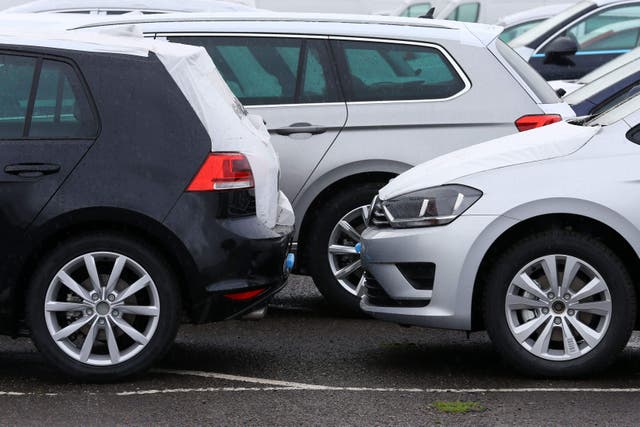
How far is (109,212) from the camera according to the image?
21.7ft

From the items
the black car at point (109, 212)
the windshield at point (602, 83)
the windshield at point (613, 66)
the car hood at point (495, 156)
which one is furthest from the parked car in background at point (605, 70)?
the black car at point (109, 212)

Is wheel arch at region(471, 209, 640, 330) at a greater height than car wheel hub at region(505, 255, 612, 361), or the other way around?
wheel arch at region(471, 209, 640, 330)

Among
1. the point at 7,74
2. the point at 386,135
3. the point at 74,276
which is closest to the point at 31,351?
the point at 74,276

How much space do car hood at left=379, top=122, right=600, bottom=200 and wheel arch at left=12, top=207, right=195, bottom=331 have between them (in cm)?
115

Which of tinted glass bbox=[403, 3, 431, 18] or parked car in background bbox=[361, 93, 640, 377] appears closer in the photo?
parked car in background bbox=[361, 93, 640, 377]

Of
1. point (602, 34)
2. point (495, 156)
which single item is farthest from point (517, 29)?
point (495, 156)

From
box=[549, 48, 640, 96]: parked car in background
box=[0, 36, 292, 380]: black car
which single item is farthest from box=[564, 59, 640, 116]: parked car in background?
box=[0, 36, 292, 380]: black car

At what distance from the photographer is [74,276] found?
264 inches

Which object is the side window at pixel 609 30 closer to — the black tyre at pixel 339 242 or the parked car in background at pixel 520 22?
the parked car in background at pixel 520 22

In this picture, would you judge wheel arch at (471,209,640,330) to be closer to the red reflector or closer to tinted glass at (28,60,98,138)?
the red reflector

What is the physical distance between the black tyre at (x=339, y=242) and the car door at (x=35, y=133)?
7.55ft

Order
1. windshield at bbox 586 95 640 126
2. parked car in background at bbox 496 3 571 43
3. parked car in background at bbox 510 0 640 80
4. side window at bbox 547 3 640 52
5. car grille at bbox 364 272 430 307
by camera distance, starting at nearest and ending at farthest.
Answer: car grille at bbox 364 272 430 307 < windshield at bbox 586 95 640 126 < parked car in background at bbox 510 0 640 80 < side window at bbox 547 3 640 52 < parked car in background at bbox 496 3 571 43

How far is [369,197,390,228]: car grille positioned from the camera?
7277mm

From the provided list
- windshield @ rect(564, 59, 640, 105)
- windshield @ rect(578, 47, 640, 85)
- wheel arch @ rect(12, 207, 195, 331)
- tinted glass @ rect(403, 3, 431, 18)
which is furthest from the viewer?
tinted glass @ rect(403, 3, 431, 18)
